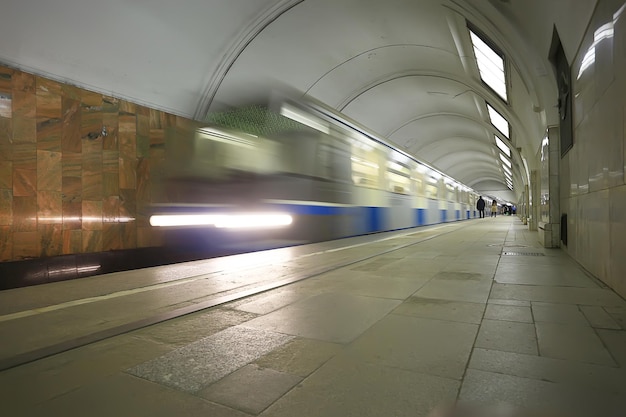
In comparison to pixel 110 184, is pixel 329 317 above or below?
below

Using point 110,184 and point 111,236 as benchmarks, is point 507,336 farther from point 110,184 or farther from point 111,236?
point 110,184

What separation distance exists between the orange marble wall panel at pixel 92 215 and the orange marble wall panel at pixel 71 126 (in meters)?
1.06

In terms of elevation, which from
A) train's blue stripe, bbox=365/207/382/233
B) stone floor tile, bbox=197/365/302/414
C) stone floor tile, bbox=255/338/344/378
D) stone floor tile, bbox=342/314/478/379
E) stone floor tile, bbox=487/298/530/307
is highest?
train's blue stripe, bbox=365/207/382/233

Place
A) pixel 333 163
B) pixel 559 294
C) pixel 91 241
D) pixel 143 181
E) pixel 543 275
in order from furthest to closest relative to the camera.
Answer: pixel 333 163
pixel 143 181
pixel 91 241
pixel 543 275
pixel 559 294

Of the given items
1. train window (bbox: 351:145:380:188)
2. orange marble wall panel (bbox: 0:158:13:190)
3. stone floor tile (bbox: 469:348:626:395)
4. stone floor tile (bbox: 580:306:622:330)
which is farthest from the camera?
train window (bbox: 351:145:380:188)

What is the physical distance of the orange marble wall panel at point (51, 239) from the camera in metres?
6.35

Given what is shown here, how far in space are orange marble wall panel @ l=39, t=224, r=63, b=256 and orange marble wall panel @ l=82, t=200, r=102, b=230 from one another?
0.47 meters

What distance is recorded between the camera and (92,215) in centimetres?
713

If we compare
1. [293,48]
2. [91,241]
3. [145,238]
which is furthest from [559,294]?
[293,48]

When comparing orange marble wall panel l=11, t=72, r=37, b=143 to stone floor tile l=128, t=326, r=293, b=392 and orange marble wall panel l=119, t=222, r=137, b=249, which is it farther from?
stone floor tile l=128, t=326, r=293, b=392

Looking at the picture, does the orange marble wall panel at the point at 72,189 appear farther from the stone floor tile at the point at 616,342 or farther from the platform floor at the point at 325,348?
the stone floor tile at the point at 616,342

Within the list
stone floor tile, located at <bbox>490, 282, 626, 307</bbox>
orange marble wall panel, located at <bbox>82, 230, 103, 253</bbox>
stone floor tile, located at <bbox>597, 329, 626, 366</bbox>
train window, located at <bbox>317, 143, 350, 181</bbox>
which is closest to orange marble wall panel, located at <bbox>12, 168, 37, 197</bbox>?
orange marble wall panel, located at <bbox>82, 230, 103, 253</bbox>

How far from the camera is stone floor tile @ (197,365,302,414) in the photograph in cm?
168

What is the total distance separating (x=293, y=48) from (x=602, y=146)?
888cm
